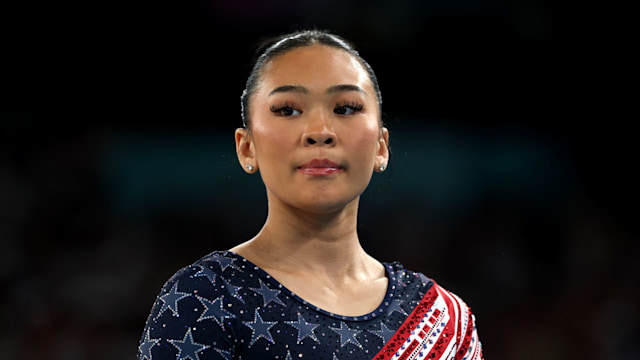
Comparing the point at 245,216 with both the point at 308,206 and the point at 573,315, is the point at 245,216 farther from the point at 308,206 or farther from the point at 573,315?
the point at 308,206

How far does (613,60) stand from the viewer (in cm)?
475

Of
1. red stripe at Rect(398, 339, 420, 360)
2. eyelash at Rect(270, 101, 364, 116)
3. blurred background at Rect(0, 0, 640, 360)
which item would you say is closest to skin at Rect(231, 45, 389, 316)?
eyelash at Rect(270, 101, 364, 116)

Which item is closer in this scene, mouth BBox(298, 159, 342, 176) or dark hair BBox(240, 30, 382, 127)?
mouth BBox(298, 159, 342, 176)

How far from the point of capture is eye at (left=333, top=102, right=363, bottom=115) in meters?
1.84

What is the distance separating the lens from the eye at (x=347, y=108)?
184 cm

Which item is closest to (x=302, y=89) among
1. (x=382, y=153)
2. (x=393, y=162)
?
(x=382, y=153)

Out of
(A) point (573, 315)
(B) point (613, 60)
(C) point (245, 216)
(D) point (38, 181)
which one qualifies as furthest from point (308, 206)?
(B) point (613, 60)

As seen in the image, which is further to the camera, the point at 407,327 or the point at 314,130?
the point at 407,327

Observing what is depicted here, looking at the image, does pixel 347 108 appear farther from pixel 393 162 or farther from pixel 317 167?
pixel 393 162

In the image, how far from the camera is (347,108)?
185 centimetres

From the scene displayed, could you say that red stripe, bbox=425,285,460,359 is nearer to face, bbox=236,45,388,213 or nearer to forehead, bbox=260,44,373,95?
face, bbox=236,45,388,213

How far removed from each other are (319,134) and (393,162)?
2.48m

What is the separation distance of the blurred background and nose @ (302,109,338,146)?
202 cm

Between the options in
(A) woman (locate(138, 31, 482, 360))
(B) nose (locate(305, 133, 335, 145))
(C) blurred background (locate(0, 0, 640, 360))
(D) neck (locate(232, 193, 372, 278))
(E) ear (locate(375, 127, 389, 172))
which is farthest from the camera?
(C) blurred background (locate(0, 0, 640, 360))
